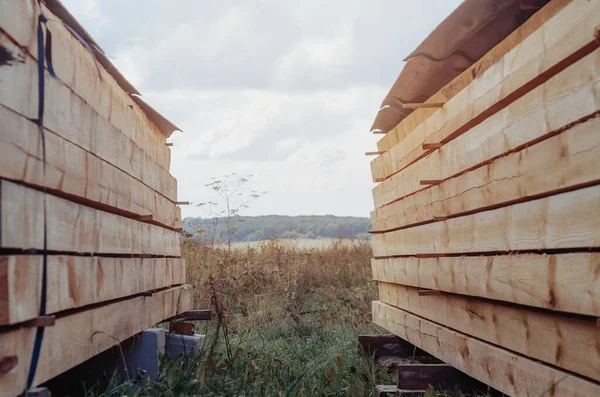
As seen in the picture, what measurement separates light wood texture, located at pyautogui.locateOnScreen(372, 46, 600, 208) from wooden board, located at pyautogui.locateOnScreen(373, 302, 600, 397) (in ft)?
3.44

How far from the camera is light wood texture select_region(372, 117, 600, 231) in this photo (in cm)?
227

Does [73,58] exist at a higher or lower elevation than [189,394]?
higher

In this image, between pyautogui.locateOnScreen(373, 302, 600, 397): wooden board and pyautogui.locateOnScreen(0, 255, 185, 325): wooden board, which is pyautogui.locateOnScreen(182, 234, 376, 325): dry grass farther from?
pyautogui.locateOnScreen(0, 255, 185, 325): wooden board

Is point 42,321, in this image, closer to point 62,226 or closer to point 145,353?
point 62,226

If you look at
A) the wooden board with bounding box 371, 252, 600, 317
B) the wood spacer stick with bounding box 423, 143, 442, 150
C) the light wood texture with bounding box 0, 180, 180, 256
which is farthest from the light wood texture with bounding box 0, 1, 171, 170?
the wooden board with bounding box 371, 252, 600, 317

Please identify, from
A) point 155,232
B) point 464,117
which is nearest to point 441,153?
point 464,117

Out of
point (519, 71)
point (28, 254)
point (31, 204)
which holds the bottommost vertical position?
point (28, 254)

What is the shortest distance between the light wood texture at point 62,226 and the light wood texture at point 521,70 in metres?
2.18

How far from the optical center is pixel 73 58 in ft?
9.21

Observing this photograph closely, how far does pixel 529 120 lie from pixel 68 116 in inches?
82.6

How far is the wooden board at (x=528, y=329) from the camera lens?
237 centimetres

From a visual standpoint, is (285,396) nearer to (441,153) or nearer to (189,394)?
(189,394)

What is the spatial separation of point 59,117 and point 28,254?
63 centimetres

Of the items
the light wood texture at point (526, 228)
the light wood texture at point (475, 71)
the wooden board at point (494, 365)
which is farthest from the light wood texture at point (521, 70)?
the wooden board at point (494, 365)
